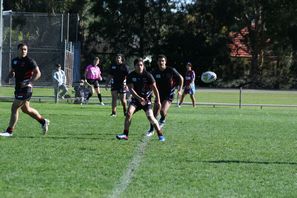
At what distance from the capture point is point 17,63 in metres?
13.1

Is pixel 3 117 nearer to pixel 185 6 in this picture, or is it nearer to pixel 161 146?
pixel 161 146

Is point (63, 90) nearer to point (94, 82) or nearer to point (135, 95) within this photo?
point (94, 82)

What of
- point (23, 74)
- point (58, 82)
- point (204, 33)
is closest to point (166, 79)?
point (23, 74)

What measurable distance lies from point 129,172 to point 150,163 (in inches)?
37.7

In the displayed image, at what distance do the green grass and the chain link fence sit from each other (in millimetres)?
19941

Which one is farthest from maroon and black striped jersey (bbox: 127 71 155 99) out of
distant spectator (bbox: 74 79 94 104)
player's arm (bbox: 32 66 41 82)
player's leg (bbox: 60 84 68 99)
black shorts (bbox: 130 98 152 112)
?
player's leg (bbox: 60 84 68 99)

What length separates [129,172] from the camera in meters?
9.06

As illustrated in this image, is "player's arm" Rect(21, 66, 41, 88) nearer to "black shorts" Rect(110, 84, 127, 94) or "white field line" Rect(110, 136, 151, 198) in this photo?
"white field line" Rect(110, 136, 151, 198)

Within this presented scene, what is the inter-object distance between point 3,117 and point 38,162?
9.71 m

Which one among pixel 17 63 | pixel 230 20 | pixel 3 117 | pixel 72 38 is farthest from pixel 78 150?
pixel 230 20

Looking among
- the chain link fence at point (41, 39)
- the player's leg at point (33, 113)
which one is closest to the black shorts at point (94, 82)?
the chain link fence at point (41, 39)

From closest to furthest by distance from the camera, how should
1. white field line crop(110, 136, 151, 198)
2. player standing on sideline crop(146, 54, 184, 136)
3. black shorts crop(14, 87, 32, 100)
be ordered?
white field line crop(110, 136, 151, 198) < black shorts crop(14, 87, 32, 100) < player standing on sideline crop(146, 54, 184, 136)

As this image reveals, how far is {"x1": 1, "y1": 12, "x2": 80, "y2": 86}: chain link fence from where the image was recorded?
3597cm

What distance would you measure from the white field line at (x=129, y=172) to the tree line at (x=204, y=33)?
162 feet
